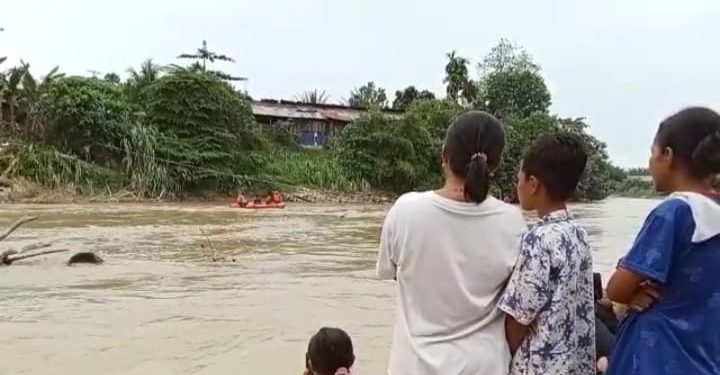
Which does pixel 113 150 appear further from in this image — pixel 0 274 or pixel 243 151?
pixel 0 274

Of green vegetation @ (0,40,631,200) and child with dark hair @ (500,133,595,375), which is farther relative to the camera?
green vegetation @ (0,40,631,200)

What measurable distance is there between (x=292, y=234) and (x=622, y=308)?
16066mm

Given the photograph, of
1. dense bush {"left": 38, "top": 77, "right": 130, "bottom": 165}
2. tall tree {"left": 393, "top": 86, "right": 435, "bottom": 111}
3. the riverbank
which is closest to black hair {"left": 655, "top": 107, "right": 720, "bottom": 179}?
the riverbank

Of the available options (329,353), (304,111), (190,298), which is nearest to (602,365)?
→ (329,353)

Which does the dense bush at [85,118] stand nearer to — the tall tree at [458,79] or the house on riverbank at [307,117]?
the house on riverbank at [307,117]

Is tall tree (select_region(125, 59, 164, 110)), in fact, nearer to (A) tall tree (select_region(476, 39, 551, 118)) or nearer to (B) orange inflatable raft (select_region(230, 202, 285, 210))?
(B) orange inflatable raft (select_region(230, 202, 285, 210))

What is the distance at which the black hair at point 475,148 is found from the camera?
2.12m

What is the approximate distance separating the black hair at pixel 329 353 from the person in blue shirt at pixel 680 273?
1.27 meters

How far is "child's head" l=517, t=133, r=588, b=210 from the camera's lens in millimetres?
2197

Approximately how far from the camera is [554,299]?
83.3 inches

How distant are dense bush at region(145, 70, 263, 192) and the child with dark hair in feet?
86.8

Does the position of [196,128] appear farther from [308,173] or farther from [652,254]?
[652,254]

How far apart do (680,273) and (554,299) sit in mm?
296

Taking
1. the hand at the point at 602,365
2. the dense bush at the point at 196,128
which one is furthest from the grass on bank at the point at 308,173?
the hand at the point at 602,365
